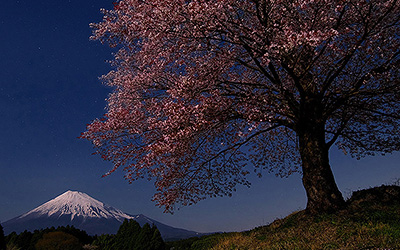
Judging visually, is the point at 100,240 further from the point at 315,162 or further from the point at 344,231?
the point at 344,231

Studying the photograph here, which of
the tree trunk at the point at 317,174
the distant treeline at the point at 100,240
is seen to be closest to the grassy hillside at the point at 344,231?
the tree trunk at the point at 317,174

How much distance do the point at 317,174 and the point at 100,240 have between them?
11.0 m

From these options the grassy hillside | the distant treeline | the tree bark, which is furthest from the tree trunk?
the distant treeline

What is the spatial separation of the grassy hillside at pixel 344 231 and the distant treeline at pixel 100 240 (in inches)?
97.9

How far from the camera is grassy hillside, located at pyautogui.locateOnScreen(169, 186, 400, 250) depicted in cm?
934

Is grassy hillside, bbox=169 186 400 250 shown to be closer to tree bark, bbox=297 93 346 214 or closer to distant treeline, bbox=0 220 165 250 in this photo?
tree bark, bbox=297 93 346 214

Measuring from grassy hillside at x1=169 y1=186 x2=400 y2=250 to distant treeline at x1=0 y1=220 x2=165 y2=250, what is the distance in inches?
97.9

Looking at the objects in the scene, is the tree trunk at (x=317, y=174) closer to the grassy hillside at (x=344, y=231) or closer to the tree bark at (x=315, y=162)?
the tree bark at (x=315, y=162)

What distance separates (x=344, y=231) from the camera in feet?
34.3

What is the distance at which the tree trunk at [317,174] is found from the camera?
13.5m

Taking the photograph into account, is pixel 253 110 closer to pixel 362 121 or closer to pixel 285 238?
pixel 285 238

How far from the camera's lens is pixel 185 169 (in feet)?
50.0

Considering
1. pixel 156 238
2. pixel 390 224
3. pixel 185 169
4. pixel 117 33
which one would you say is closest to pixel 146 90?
pixel 117 33

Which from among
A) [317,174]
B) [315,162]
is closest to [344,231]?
[317,174]
